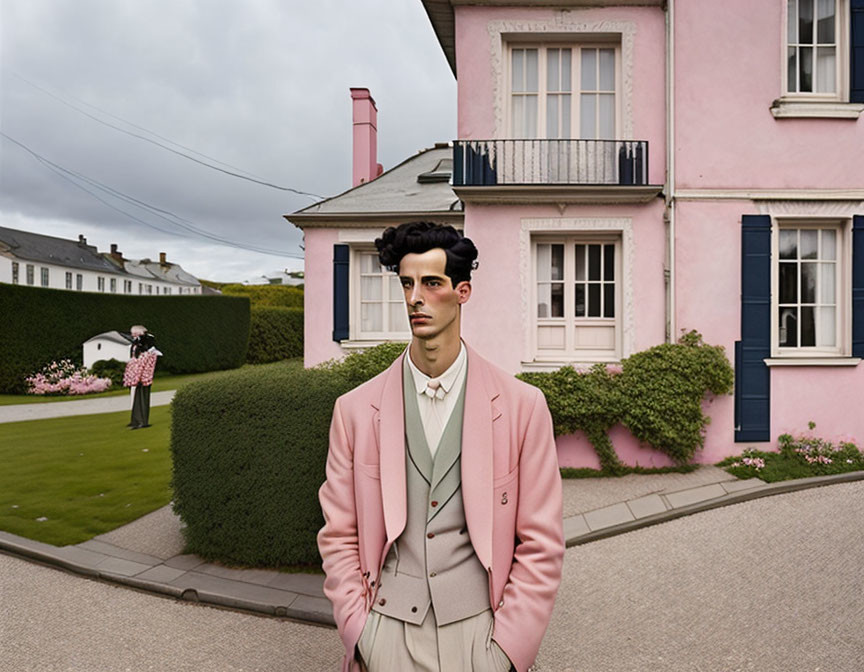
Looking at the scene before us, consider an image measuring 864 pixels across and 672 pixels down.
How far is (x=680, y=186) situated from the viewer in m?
8.16

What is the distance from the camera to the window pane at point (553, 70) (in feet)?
28.1

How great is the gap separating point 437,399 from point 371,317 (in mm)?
9427

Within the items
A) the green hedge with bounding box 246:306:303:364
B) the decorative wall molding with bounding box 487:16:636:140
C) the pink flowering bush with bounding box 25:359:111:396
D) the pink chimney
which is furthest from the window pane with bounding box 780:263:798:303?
the green hedge with bounding box 246:306:303:364

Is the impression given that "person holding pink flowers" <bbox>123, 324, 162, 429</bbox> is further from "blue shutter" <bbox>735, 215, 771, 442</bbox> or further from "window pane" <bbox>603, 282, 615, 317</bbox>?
"blue shutter" <bbox>735, 215, 771, 442</bbox>

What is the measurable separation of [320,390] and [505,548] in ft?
9.82

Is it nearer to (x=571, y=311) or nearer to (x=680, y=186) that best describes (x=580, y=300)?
(x=571, y=311)

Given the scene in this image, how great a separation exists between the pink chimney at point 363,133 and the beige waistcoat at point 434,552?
13963 millimetres

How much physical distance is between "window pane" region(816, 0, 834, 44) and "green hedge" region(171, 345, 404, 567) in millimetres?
8117

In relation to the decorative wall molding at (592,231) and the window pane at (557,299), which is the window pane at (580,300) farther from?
the decorative wall molding at (592,231)

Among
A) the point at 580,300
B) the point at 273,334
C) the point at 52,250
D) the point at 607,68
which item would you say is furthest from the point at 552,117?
the point at 52,250

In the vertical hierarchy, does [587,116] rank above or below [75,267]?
below

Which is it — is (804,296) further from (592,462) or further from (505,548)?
(505,548)

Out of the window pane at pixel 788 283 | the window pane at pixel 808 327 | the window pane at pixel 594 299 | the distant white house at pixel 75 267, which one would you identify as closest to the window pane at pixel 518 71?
the window pane at pixel 594 299

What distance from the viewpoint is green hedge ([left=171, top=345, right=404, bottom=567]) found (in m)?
4.68
